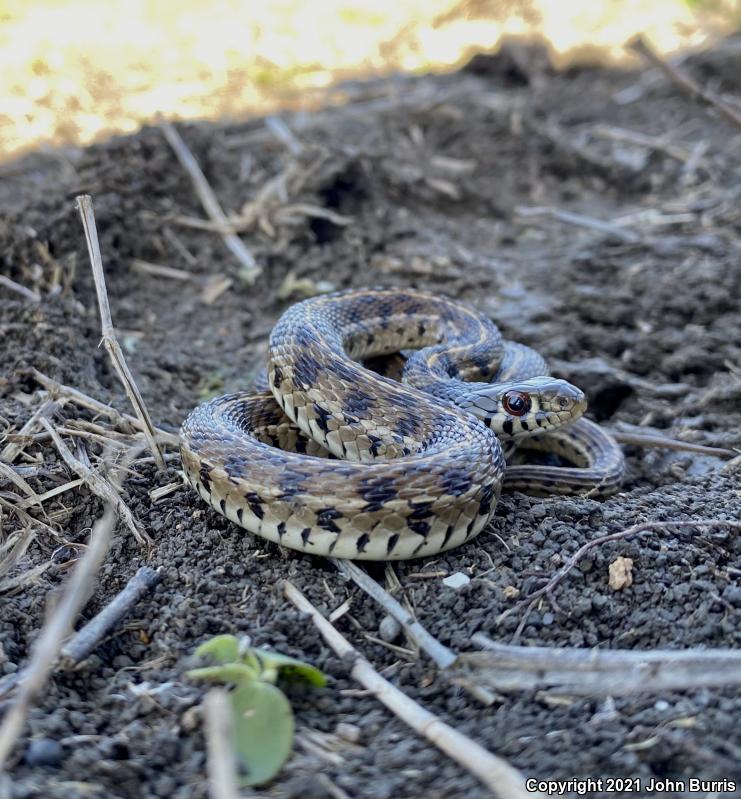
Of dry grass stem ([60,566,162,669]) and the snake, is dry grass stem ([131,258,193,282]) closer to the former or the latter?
the snake

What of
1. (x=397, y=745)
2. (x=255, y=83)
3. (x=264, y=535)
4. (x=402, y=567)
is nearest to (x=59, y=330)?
(x=264, y=535)

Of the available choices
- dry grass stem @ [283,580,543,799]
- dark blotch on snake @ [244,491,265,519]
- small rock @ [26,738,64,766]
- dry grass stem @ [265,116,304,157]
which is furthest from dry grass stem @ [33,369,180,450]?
dry grass stem @ [265,116,304,157]

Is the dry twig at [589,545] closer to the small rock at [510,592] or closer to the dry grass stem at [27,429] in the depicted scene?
the small rock at [510,592]

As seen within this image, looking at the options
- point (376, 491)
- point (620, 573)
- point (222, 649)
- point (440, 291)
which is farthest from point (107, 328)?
point (440, 291)

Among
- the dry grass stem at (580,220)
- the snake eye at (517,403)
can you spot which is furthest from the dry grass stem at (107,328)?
the dry grass stem at (580,220)

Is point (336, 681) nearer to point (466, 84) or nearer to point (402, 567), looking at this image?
point (402, 567)
